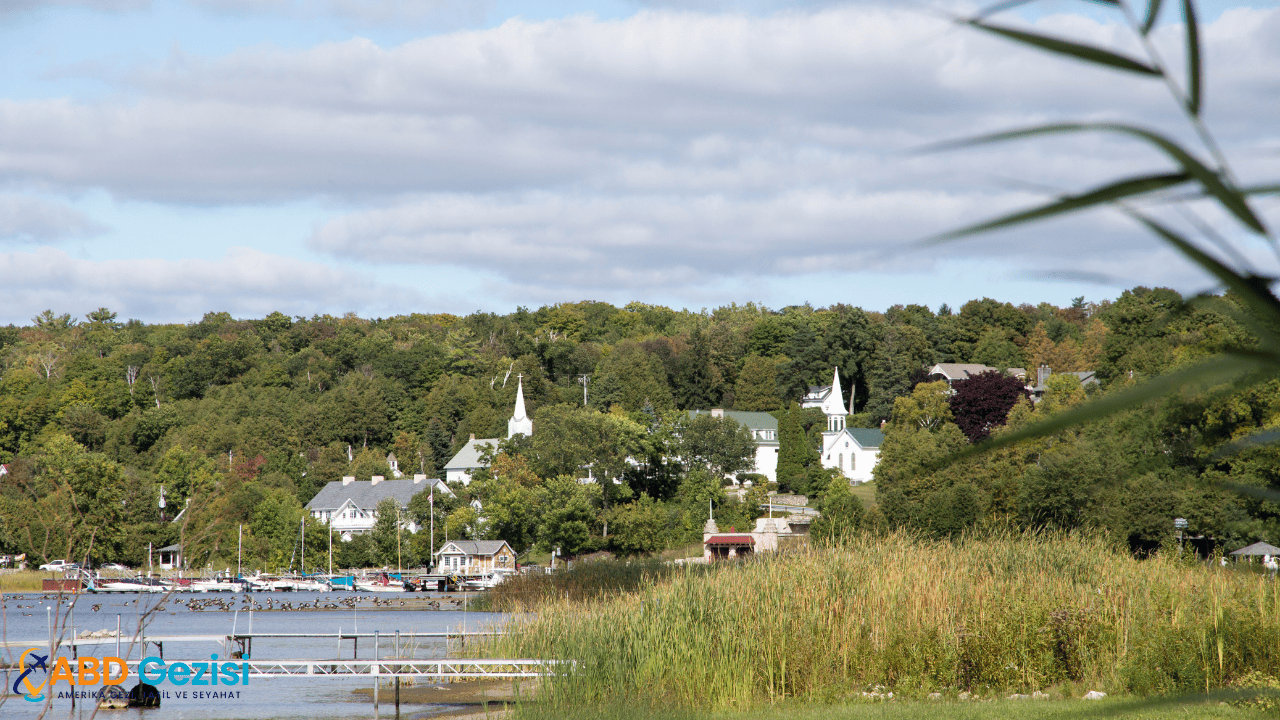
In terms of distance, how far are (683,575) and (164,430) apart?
105m

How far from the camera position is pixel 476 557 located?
76375 millimetres

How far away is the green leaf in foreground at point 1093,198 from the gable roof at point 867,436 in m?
98.3

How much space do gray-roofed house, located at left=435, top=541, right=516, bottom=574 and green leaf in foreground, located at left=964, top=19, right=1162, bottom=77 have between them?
75190mm

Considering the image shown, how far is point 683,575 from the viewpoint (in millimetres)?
18469

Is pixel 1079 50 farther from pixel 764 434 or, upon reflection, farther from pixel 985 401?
pixel 764 434

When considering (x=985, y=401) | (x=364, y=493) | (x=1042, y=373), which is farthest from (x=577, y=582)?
(x=1042, y=373)

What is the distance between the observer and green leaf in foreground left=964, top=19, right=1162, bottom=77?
95 cm

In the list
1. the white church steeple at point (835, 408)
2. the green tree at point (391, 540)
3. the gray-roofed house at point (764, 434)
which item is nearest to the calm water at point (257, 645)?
the green tree at point (391, 540)

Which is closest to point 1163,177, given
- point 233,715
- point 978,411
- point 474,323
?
point 233,715

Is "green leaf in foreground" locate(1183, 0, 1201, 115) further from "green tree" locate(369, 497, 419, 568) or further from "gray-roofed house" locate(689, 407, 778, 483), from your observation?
"gray-roofed house" locate(689, 407, 778, 483)

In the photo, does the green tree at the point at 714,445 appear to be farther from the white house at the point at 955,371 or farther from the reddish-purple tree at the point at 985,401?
the white house at the point at 955,371

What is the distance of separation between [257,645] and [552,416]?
4580cm

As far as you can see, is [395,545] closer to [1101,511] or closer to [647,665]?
[1101,511]

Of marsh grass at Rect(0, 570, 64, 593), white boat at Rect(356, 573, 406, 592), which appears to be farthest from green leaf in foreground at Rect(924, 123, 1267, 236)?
marsh grass at Rect(0, 570, 64, 593)
